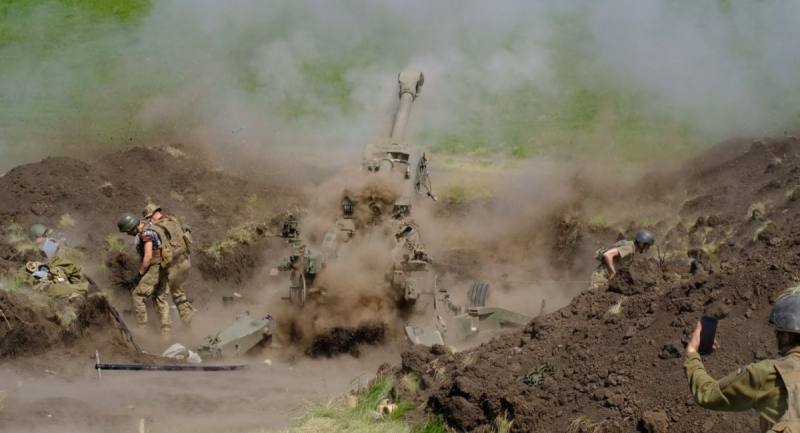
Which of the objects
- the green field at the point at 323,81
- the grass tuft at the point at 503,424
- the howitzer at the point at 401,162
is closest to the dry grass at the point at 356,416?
the grass tuft at the point at 503,424

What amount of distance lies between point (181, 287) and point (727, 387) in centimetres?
867

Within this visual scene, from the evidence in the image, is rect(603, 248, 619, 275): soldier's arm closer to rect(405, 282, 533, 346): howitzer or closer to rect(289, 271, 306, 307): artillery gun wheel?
rect(405, 282, 533, 346): howitzer

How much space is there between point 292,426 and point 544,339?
2461 millimetres

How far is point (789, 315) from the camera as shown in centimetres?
512

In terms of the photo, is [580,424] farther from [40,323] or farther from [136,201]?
[136,201]

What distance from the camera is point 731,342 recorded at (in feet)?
25.3

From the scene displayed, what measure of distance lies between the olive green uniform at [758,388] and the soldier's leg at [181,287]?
8.24 meters

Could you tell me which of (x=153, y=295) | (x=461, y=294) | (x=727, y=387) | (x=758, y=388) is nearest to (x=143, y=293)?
(x=153, y=295)

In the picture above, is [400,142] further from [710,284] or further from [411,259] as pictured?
[710,284]

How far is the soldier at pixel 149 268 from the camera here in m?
11.8

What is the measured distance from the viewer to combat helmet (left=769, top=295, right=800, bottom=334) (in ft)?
16.8

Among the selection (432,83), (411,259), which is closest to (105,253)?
(411,259)

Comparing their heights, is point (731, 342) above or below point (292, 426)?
above

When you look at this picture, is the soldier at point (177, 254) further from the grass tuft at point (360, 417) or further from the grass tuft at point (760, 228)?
the grass tuft at point (760, 228)
